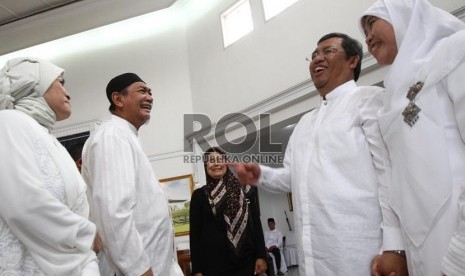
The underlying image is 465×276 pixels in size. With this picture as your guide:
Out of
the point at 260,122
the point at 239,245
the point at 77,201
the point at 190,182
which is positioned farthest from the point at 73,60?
the point at 77,201

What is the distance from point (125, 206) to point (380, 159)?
44.6 inches

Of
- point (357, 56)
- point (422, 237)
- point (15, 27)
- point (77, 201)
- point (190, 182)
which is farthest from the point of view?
point (15, 27)

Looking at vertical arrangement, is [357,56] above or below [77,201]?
above

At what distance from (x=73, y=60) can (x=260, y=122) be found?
404 cm

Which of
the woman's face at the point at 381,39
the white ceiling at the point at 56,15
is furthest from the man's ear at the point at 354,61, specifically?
the white ceiling at the point at 56,15

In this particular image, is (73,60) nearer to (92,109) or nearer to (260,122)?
(92,109)

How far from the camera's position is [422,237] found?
1.18m

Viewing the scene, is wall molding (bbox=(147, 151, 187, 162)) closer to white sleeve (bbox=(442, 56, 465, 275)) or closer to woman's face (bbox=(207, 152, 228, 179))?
woman's face (bbox=(207, 152, 228, 179))

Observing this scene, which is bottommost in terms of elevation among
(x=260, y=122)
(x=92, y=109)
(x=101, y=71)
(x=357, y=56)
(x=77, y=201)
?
(x=77, y=201)

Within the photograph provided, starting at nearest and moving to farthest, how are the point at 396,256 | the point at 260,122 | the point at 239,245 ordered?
1. the point at 396,256
2. the point at 239,245
3. the point at 260,122

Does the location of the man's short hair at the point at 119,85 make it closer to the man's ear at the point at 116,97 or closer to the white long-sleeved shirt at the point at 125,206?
the man's ear at the point at 116,97

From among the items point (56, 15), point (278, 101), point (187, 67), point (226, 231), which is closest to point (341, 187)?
point (226, 231)

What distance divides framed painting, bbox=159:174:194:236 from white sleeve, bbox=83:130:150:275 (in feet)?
14.1

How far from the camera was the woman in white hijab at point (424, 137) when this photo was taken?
1.11 metres
